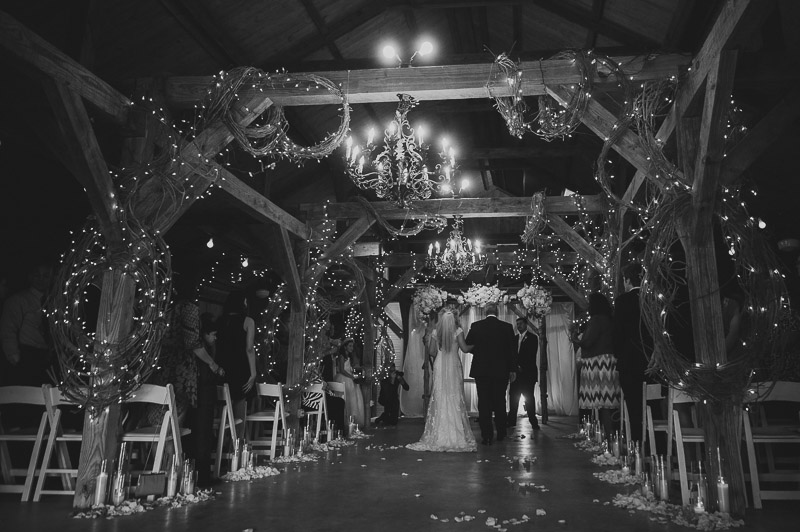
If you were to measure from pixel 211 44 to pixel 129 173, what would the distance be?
2.31 metres

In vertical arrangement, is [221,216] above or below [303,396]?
above

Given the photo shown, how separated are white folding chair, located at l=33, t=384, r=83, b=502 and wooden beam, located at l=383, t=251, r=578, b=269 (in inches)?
317

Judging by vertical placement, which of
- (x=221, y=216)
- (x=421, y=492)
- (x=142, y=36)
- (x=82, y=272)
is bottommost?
(x=421, y=492)

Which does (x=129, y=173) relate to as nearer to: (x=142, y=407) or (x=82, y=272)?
(x=82, y=272)

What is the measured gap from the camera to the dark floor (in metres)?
3.14

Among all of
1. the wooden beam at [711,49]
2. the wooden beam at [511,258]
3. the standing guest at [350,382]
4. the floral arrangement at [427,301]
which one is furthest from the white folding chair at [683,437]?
the wooden beam at [511,258]

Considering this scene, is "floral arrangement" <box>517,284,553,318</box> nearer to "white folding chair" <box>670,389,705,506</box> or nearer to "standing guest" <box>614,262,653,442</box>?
"standing guest" <box>614,262,653,442</box>

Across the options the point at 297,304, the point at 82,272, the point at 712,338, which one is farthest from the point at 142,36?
the point at 712,338

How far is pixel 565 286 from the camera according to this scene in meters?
11.2

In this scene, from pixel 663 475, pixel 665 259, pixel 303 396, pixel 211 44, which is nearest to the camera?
pixel 663 475

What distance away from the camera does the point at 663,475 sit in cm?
369

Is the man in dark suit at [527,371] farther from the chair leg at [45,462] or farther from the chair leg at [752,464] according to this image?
the chair leg at [45,462]

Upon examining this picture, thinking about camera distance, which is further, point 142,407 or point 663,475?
point 142,407

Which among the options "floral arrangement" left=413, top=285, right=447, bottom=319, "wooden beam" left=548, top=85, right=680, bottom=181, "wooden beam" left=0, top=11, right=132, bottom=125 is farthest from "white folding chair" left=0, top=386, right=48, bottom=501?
"floral arrangement" left=413, top=285, right=447, bottom=319
